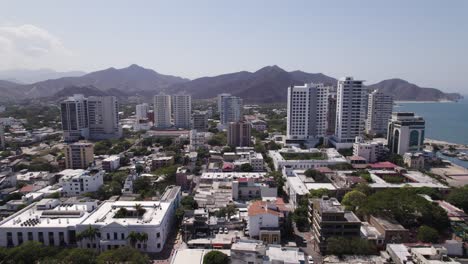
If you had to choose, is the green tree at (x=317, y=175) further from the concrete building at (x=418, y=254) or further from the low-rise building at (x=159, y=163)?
the low-rise building at (x=159, y=163)

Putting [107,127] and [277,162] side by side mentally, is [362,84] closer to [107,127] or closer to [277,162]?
[277,162]

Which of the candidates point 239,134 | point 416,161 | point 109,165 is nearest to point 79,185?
point 109,165

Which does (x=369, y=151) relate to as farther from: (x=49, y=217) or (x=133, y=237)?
(x=49, y=217)

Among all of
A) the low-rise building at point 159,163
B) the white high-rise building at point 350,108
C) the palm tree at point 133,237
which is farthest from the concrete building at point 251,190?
the white high-rise building at point 350,108

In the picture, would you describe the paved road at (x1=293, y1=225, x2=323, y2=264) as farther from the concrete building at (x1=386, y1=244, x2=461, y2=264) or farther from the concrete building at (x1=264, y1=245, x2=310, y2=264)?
the concrete building at (x1=386, y1=244, x2=461, y2=264)

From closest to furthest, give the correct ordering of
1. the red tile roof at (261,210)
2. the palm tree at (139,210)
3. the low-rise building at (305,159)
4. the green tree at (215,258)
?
the green tree at (215,258) < the red tile roof at (261,210) < the palm tree at (139,210) < the low-rise building at (305,159)

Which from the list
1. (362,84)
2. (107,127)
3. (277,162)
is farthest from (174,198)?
(107,127)
